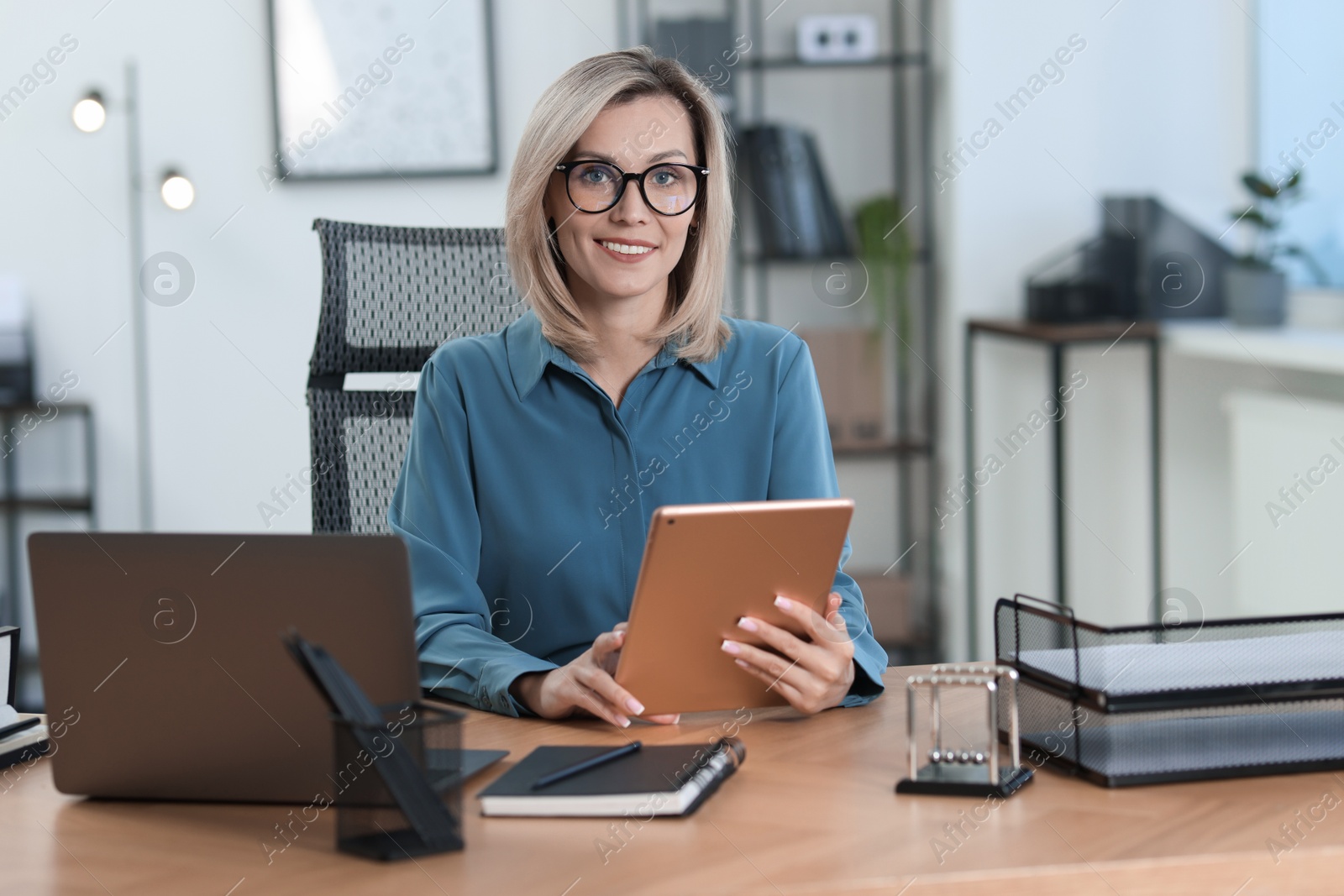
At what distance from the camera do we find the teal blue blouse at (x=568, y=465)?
1.47 m

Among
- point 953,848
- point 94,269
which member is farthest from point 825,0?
point 953,848

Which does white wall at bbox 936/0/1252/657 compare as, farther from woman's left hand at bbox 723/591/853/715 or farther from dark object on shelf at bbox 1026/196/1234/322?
woman's left hand at bbox 723/591/853/715

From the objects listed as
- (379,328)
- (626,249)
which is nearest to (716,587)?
(626,249)

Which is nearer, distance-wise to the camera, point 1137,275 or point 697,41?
point 1137,275

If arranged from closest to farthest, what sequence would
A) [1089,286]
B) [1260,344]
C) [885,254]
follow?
[1260,344] → [1089,286] → [885,254]

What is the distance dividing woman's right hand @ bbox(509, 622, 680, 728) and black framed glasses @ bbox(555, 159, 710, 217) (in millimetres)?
580

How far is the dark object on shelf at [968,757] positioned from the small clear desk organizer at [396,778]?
0.34 m

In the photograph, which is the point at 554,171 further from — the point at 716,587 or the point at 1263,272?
the point at 1263,272

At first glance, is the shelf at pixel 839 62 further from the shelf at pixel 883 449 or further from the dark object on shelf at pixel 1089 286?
the shelf at pixel 883 449

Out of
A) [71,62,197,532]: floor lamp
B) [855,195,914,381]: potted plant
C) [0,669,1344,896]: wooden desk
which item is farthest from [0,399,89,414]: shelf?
[0,669,1344,896]: wooden desk

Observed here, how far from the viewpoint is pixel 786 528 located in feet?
3.25

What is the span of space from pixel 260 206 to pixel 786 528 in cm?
261

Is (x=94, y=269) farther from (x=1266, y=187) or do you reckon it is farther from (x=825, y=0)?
(x=1266, y=187)

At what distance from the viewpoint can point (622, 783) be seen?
3.02 feet
